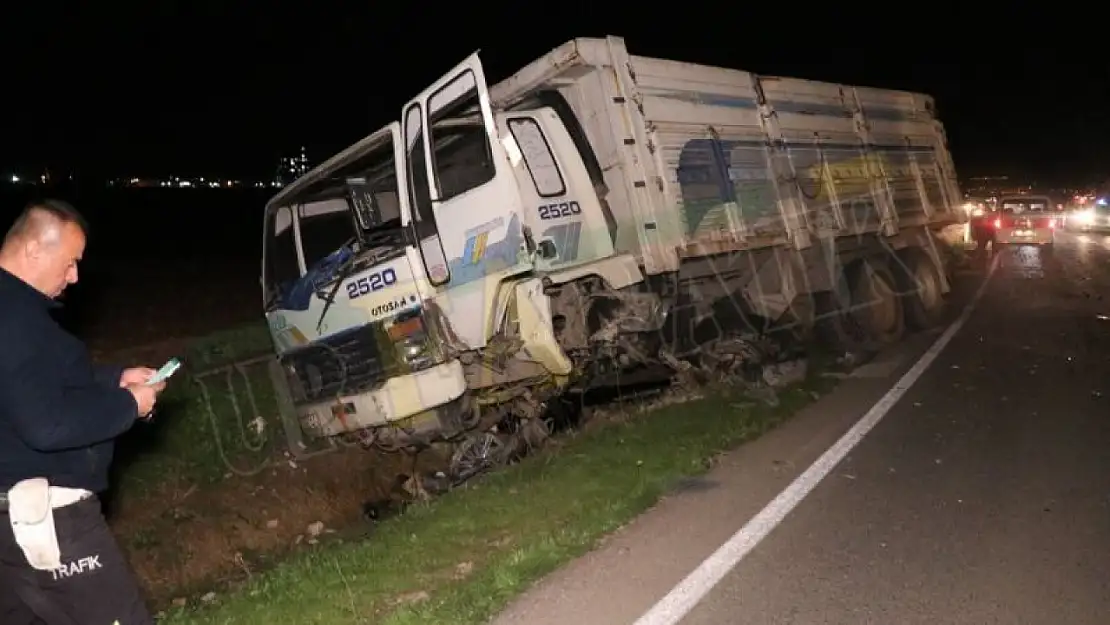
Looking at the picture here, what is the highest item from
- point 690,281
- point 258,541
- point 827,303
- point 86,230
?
point 86,230

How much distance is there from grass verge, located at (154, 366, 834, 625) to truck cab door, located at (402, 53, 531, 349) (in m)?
1.19

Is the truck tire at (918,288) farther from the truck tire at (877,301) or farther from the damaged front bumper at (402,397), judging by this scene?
the damaged front bumper at (402,397)

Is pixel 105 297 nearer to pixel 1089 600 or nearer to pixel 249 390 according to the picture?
pixel 249 390

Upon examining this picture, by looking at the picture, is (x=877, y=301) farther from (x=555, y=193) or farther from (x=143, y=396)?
(x=143, y=396)

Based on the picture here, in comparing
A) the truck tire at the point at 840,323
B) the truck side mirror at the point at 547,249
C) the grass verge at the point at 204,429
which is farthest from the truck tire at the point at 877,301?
the grass verge at the point at 204,429

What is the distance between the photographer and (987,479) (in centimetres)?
536

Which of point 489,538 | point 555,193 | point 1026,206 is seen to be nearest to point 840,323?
point 555,193

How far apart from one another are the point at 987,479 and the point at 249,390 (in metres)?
6.90

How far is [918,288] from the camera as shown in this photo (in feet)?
37.6

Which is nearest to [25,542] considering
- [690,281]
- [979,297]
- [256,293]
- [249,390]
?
[690,281]

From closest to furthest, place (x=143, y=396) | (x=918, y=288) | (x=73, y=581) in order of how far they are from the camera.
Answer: (x=73, y=581)
(x=143, y=396)
(x=918, y=288)

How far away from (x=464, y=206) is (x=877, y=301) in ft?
21.2

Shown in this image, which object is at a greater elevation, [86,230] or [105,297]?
[105,297]

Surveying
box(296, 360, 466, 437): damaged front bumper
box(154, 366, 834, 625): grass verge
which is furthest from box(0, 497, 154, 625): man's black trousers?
box(296, 360, 466, 437): damaged front bumper
